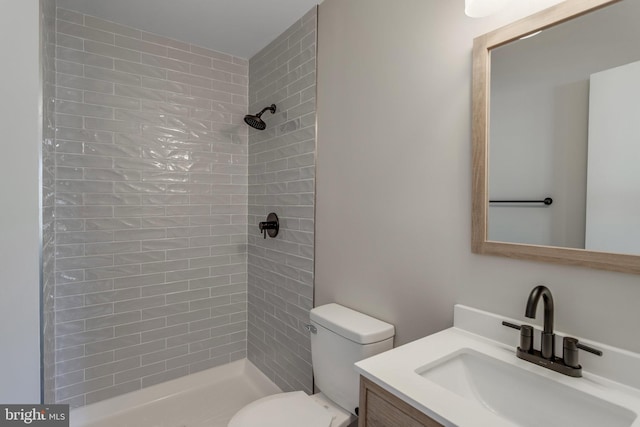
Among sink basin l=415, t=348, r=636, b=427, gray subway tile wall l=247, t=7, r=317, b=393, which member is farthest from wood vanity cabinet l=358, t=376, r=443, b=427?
gray subway tile wall l=247, t=7, r=317, b=393

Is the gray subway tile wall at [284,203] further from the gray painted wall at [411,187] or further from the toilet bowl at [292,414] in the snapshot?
the toilet bowl at [292,414]

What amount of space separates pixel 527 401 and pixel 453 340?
0.24 meters

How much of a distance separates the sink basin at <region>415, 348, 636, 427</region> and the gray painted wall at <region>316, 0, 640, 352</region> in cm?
17

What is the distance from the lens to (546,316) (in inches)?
34.1

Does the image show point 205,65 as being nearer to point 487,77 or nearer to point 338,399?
point 487,77

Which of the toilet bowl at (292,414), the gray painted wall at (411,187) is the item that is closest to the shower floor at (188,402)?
the toilet bowl at (292,414)

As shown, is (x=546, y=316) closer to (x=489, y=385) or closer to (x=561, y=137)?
(x=489, y=385)

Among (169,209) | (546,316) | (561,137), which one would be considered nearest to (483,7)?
(561,137)

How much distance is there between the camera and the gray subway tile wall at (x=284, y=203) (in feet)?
6.22

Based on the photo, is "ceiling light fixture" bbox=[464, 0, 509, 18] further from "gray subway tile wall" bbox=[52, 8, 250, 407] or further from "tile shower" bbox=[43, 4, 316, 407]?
"gray subway tile wall" bbox=[52, 8, 250, 407]

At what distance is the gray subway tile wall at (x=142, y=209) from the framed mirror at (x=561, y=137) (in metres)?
1.26

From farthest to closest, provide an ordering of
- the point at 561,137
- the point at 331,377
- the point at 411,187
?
the point at 331,377, the point at 411,187, the point at 561,137

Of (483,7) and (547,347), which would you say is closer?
(547,347)

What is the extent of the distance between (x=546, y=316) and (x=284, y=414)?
43.1 inches
